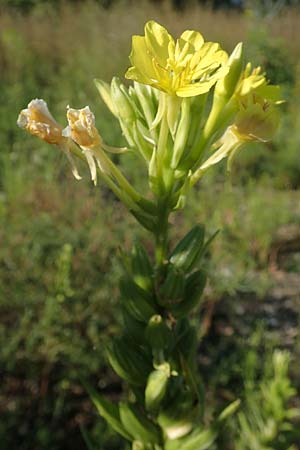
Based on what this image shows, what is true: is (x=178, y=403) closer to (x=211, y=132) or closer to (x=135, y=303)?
(x=135, y=303)

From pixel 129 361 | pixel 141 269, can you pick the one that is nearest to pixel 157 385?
pixel 129 361

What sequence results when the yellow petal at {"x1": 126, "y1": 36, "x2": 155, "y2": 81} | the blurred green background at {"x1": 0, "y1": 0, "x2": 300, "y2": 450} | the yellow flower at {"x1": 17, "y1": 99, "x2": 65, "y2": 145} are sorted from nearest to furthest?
the yellow petal at {"x1": 126, "y1": 36, "x2": 155, "y2": 81} → the yellow flower at {"x1": 17, "y1": 99, "x2": 65, "y2": 145} → the blurred green background at {"x1": 0, "y1": 0, "x2": 300, "y2": 450}

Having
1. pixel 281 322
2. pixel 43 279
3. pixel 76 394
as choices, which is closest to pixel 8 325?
pixel 43 279

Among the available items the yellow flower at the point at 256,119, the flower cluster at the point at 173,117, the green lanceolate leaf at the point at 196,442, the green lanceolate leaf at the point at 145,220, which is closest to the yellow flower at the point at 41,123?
the flower cluster at the point at 173,117

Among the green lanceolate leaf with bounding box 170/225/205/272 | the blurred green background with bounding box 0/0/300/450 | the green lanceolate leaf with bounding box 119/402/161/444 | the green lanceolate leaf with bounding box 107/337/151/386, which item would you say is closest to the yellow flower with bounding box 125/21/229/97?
the green lanceolate leaf with bounding box 170/225/205/272

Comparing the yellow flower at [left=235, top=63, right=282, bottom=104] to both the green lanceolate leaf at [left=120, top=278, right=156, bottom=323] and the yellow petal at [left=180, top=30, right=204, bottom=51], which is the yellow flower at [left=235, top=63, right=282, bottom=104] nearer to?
the yellow petal at [left=180, top=30, right=204, bottom=51]
